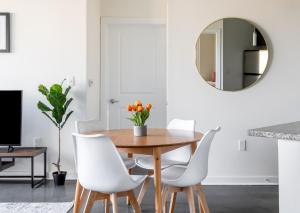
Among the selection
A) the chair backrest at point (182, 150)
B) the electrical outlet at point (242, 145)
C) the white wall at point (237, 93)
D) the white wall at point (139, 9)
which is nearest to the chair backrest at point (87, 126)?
the chair backrest at point (182, 150)

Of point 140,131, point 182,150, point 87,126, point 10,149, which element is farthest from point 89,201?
point 10,149

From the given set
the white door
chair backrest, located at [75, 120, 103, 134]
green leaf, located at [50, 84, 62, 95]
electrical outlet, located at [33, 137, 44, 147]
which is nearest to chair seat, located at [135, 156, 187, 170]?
chair backrest, located at [75, 120, 103, 134]

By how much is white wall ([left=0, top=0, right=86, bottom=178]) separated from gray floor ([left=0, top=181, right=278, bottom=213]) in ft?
1.99

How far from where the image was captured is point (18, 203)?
3572 millimetres

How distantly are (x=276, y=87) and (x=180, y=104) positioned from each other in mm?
1117

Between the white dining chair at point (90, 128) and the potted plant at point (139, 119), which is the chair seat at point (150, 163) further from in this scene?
the potted plant at point (139, 119)

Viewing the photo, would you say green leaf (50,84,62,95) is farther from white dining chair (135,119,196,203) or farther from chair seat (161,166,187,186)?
chair seat (161,166,187,186)

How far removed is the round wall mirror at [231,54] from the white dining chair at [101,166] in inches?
85.1

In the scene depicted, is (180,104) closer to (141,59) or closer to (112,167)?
(141,59)

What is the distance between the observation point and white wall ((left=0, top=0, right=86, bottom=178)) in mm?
4516

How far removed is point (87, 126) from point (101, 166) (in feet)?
3.70

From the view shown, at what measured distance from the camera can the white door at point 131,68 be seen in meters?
5.33

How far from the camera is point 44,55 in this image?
14.9 feet

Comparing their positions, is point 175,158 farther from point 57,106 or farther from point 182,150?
point 57,106
